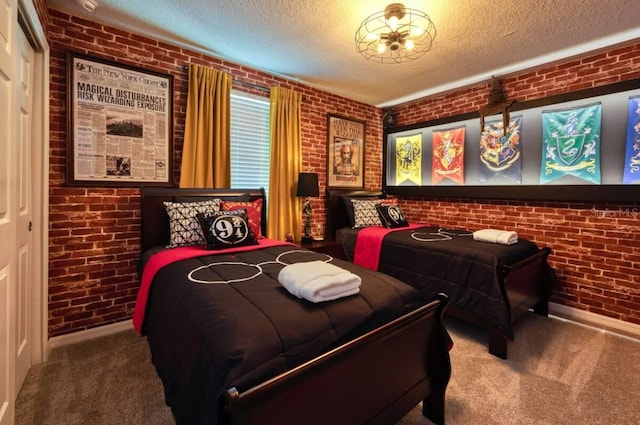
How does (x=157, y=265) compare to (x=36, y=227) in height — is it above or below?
below

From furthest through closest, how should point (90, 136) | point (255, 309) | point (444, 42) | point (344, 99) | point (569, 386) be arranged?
point (344, 99) < point (444, 42) < point (90, 136) < point (569, 386) < point (255, 309)

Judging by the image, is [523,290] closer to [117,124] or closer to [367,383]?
[367,383]

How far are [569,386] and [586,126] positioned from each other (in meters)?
2.43

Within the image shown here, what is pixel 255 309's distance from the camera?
1284 millimetres

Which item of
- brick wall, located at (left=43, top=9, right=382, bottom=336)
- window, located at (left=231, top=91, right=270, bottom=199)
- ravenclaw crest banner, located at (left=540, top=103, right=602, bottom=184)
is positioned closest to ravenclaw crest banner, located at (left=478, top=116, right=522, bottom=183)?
ravenclaw crest banner, located at (left=540, top=103, right=602, bottom=184)

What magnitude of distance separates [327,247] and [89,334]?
230 cm

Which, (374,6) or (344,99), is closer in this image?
(374,6)

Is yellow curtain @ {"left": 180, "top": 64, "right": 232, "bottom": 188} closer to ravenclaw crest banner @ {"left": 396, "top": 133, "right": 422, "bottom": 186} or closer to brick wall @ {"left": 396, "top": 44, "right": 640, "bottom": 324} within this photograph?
ravenclaw crest banner @ {"left": 396, "top": 133, "right": 422, "bottom": 186}

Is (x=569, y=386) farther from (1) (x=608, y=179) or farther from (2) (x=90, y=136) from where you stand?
(2) (x=90, y=136)

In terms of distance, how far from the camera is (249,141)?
11.7 feet

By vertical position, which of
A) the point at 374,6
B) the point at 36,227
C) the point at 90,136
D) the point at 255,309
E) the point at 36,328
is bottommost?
the point at 36,328

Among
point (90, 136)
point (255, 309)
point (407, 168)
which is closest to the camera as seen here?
point (255, 309)

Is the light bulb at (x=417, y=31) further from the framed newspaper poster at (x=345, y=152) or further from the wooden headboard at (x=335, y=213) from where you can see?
the wooden headboard at (x=335, y=213)

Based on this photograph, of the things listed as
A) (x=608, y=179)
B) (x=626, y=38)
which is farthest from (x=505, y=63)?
(x=608, y=179)
